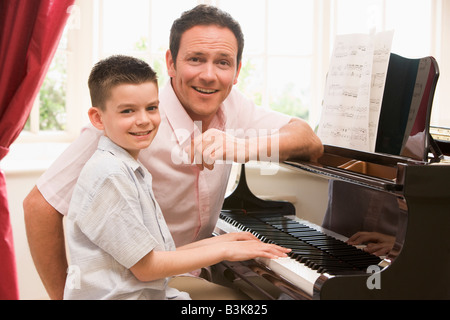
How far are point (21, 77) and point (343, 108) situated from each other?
157 centimetres

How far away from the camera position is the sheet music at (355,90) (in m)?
1.60

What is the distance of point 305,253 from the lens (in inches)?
53.6

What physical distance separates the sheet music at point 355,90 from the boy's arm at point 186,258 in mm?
546

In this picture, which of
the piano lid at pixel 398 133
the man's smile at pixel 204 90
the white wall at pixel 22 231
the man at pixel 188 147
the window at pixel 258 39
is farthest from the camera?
the window at pixel 258 39

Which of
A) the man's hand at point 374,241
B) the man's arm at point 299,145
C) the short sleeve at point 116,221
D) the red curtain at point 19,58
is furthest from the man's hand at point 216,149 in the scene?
the red curtain at point 19,58

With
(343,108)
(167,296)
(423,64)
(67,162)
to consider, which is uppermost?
(423,64)

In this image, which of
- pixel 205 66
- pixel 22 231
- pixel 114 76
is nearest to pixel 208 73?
pixel 205 66

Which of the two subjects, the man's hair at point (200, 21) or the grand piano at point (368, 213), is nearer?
the grand piano at point (368, 213)

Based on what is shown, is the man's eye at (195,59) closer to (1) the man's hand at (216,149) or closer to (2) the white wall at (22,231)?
(1) the man's hand at (216,149)

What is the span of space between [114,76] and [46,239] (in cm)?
60

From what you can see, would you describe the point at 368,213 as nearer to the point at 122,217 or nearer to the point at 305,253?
the point at 305,253

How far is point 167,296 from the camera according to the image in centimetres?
145

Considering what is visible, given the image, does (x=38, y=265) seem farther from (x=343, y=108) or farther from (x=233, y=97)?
(x=343, y=108)
